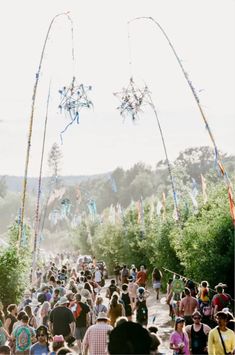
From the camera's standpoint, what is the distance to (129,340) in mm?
4496

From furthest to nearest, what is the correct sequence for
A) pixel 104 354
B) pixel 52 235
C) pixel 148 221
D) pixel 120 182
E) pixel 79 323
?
pixel 52 235 < pixel 120 182 < pixel 148 221 < pixel 79 323 < pixel 104 354

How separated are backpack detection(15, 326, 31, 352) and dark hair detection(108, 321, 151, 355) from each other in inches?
233

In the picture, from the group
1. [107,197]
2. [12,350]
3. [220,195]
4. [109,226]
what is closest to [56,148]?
[107,197]

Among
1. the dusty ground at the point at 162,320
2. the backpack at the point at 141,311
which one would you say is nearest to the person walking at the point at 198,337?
the dusty ground at the point at 162,320

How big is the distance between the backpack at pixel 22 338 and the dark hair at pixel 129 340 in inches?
233

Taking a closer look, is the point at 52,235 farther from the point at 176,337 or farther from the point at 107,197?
the point at 176,337

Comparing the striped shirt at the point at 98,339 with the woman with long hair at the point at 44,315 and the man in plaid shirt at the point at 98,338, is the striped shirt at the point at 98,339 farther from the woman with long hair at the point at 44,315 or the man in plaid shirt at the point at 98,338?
the woman with long hair at the point at 44,315

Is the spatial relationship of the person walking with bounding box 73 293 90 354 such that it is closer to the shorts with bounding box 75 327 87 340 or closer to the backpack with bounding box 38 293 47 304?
the shorts with bounding box 75 327 87 340

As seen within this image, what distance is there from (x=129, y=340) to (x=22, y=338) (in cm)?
606

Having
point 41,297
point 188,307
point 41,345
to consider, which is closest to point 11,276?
point 41,297

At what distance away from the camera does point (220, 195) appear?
20.7m

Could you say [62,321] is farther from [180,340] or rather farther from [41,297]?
[41,297]

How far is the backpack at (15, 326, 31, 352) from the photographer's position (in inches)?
397

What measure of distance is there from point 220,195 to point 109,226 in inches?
1167
